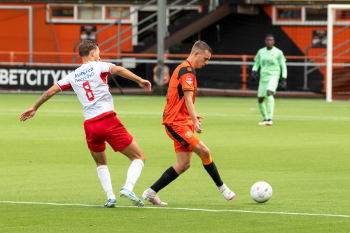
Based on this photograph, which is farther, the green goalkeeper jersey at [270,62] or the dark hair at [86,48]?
the green goalkeeper jersey at [270,62]

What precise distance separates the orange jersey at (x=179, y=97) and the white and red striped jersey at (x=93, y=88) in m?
0.69

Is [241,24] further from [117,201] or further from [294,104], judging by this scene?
[117,201]

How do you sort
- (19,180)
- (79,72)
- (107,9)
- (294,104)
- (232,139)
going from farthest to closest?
(107,9) → (294,104) → (232,139) → (19,180) → (79,72)

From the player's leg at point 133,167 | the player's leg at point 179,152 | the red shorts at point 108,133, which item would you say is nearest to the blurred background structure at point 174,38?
the player's leg at point 179,152

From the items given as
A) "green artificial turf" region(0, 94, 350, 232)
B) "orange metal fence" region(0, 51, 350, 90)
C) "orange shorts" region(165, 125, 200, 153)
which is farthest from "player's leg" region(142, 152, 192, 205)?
"orange metal fence" region(0, 51, 350, 90)

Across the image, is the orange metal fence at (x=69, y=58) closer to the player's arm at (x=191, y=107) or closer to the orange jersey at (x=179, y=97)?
the orange jersey at (x=179, y=97)

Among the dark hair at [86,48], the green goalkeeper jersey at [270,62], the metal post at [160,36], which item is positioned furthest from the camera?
the metal post at [160,36]

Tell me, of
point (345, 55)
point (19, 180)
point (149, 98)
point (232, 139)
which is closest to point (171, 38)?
point (149, 98)

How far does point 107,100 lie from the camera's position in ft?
23.4

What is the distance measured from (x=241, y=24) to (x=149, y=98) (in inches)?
281

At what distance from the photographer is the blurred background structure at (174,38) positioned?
93.1 ft

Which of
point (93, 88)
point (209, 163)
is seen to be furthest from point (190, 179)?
point (93, 88)

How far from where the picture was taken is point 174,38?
30.8 metres

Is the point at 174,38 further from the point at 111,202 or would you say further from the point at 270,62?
the point at 111,202
